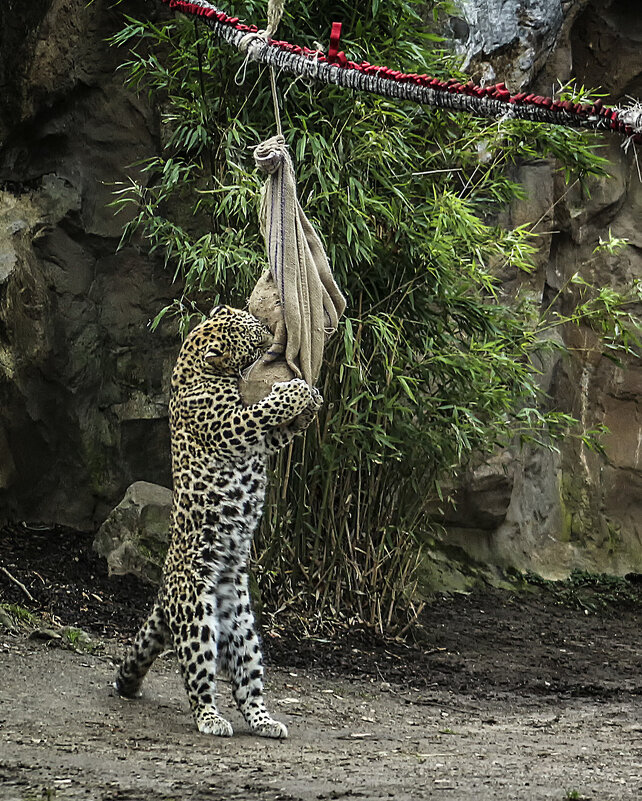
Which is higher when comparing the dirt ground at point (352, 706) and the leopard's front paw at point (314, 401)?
the leopard's front paw at point (314, 401)

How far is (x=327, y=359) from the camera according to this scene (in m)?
5.42

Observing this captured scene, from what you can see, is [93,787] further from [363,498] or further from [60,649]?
[363,498]

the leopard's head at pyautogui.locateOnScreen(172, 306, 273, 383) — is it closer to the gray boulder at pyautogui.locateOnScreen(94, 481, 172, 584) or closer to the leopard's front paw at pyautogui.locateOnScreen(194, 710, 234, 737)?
the leopard's front paw at pyautogui.locateOnScreen(194, 710, 234, 737)

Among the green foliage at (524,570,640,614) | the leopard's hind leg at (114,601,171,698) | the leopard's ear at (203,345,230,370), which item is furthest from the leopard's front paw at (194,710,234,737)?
the green foliage at (524,570,640,614)

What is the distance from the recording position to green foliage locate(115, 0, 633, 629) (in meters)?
5.27

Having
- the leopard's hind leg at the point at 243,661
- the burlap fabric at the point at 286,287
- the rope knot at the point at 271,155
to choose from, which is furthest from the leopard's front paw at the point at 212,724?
the rope knot at the point at 271,155

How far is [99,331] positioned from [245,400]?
3.44 m

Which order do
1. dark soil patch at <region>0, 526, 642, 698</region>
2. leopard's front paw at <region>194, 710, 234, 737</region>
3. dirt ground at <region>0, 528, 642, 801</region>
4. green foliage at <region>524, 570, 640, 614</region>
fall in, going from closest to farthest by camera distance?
dirt ground at <region>0, 528, 642, 801</region>
leopard's front paw at <region>194, 710, 234, 737</region>
dark soil patch at <region>0, 526, 642, 698</region>
green foliage at <region>524, 570, 640, 614</region>

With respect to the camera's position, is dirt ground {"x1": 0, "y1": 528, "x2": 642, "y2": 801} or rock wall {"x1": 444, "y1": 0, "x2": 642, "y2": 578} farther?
rock wall {"x1": 444, "y1": 0, "x2": 642, "y2": 578}

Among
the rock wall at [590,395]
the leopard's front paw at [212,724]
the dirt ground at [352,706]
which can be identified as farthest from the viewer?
the rock wall at [590,395]

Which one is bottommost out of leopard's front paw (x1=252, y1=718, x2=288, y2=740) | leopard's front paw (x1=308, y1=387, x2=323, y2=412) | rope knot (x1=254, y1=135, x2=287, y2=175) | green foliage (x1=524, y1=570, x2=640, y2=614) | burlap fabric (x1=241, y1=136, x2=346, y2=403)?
green foliage (x1=524, y1=570, x2=640, y2=614)

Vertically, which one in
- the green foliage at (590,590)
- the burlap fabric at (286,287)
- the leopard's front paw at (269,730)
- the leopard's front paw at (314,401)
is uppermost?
the burlap fabric at (286,287)

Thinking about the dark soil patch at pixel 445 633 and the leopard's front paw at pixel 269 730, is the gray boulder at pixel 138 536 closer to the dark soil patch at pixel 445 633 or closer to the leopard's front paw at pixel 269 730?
the dark soil patch at pixel 445 633

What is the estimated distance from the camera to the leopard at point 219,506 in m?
3.50
